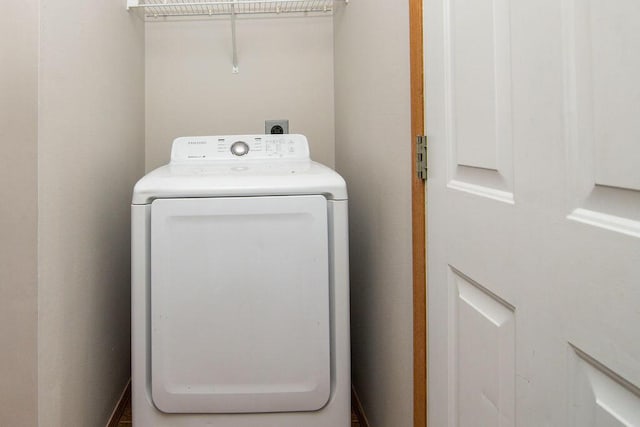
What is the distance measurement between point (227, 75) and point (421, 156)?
1487mm

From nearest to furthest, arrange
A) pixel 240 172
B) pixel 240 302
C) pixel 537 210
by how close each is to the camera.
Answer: pixel 537 210
pixel 240 302
pixel 240 172

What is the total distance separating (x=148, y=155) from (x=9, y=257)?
115 cm

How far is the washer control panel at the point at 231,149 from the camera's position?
1734mm

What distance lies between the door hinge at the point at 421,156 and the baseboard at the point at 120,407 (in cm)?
153

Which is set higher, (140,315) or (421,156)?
(421,156)

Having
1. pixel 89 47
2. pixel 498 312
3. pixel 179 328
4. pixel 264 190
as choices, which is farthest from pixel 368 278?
pixel 89 47

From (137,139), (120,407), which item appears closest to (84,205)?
(137,139)

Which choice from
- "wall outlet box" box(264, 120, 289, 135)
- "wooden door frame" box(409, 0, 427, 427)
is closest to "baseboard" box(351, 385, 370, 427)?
"wooden door frame" box(409, 0, 427, 427)

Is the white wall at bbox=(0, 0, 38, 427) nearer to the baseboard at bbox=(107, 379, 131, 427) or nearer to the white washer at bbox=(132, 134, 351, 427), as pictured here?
the white washer at bbox=(132, 134, 351, 427)

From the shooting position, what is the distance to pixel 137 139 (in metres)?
2.08

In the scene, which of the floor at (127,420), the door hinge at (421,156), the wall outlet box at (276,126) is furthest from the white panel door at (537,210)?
the wall outlet box at (276,126)

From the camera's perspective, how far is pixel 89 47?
1478mm

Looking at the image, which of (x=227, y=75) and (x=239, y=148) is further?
(x=227, y=75)

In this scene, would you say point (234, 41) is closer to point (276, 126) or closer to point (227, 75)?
point (227, 75)
